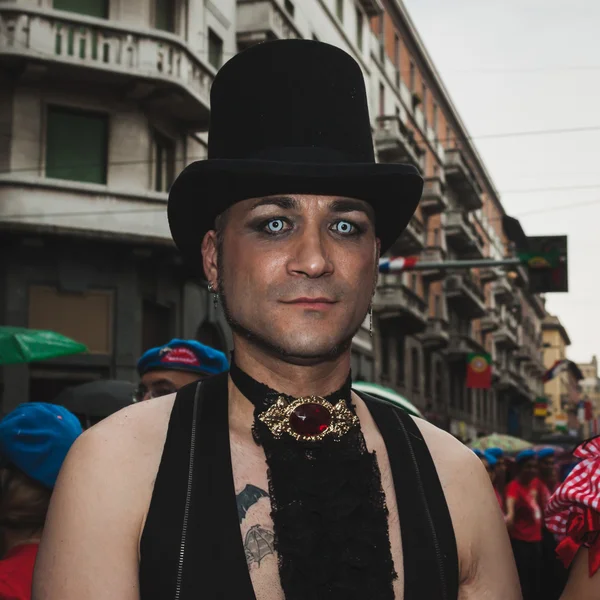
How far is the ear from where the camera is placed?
2.51m

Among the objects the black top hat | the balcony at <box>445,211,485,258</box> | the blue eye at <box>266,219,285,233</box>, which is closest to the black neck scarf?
the blue eye at <box>266,219,285,233</box>

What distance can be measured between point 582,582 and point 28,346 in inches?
239

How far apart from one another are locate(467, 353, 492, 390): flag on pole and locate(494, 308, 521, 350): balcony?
21.7 meters

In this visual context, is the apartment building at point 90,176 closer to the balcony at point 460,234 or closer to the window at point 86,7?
the window at point 86,7

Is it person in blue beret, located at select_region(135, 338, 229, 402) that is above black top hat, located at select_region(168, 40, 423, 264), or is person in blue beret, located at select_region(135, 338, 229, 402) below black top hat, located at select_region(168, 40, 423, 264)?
below

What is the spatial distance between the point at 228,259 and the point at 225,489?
614 millimetres

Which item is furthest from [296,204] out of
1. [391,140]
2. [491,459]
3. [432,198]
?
[432,198]

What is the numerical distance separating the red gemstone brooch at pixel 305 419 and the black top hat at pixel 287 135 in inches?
22.0

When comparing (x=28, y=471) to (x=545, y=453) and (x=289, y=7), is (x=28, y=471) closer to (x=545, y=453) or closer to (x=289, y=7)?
(x=545, y=453)

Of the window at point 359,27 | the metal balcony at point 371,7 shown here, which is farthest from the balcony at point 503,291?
the window at point 359,27

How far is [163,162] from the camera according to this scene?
18.1 m

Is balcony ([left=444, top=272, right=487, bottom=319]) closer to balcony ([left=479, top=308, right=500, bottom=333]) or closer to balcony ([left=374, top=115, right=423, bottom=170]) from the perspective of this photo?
balcony ([left=479, top=308, right=500, bottom=333])

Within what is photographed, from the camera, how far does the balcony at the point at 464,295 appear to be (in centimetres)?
4116

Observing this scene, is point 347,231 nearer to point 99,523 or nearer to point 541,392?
point 99,523
